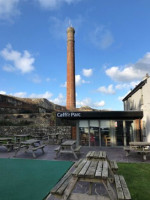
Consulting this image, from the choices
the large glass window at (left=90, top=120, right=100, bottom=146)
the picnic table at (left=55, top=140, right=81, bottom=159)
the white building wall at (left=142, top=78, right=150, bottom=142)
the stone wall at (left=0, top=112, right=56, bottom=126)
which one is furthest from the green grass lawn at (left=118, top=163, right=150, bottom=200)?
the stone wall at (left=0, top=112, right=56, bottom=126)

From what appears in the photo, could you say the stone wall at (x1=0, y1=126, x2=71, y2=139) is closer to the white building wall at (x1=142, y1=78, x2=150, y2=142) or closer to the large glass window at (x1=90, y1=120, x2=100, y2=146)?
the large glass window at (x1=90, y1=120, x2=100, y2=146)

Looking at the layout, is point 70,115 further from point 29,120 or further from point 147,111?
point 29,120

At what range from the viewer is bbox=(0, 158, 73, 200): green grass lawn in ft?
14.0

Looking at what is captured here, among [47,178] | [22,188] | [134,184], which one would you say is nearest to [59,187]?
[22,188]

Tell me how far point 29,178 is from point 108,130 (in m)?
8.26

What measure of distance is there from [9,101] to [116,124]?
74.1 ft

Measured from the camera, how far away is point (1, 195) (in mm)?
4211

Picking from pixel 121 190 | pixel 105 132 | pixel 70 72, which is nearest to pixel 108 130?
pixel 105 132

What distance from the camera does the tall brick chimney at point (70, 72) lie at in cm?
3073

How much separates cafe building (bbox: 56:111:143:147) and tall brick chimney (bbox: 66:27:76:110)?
1759 centimetres

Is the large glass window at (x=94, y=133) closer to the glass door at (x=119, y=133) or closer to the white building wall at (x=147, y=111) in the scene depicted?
the glass door at (x=119, y=133)

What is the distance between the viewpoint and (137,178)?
5348mm

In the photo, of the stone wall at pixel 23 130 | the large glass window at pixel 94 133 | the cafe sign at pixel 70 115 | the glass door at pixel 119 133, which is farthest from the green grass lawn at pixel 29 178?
the stone wall at pixel 23 130

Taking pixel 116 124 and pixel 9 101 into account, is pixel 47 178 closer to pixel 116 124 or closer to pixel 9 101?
pixel 116 124
